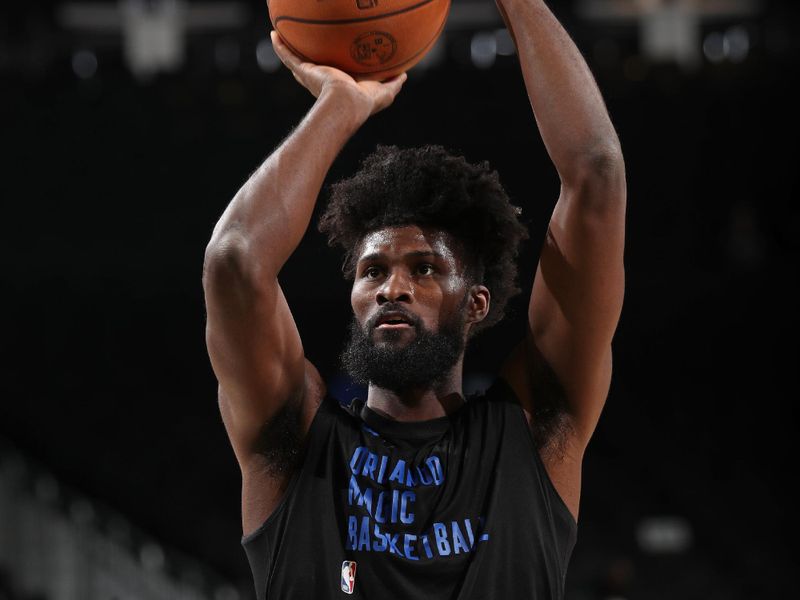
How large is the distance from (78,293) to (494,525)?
909cm

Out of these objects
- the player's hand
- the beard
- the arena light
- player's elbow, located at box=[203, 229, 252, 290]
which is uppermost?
the player's hand

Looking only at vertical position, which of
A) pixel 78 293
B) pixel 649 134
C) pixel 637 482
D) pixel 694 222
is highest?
pixel 649 134

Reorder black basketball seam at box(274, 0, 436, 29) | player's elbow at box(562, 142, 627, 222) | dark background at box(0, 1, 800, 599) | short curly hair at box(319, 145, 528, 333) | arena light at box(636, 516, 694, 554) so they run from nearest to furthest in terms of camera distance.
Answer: player's elbow at box(562, 142, 627, 222) → black basketball seam at box(274, 0, 436, 29) → short curly hair at box(319, 145, 528, 333) → arena light at box(636, 516, 694, 554) → dark background at box(0, 1, 800, 599)

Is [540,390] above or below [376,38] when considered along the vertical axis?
below

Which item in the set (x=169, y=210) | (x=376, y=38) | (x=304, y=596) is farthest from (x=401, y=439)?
(x=169, y=210)

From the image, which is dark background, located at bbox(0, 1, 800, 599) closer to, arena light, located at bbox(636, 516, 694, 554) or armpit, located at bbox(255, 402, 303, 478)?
arena light, located at bbox(636, 516, 694, 554)

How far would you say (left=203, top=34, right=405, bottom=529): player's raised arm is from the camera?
2326mm

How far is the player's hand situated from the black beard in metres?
0.48

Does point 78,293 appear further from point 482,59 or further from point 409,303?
point 409,303

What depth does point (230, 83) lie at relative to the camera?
10836 millimetres

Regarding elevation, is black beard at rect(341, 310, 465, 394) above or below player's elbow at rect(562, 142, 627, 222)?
below

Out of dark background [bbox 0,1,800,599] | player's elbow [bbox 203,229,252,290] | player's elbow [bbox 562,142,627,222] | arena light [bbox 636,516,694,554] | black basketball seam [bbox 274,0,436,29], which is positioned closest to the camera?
player's elbow [bbox 203,229,252,290]

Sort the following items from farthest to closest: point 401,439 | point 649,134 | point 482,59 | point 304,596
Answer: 1. point 482,59
2. point 649,134
3. point 401,439
4. point 304,596

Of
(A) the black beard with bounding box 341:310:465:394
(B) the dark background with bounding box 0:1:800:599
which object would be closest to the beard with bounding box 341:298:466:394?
(A) the black beard with bounding box 341:310:465:394
